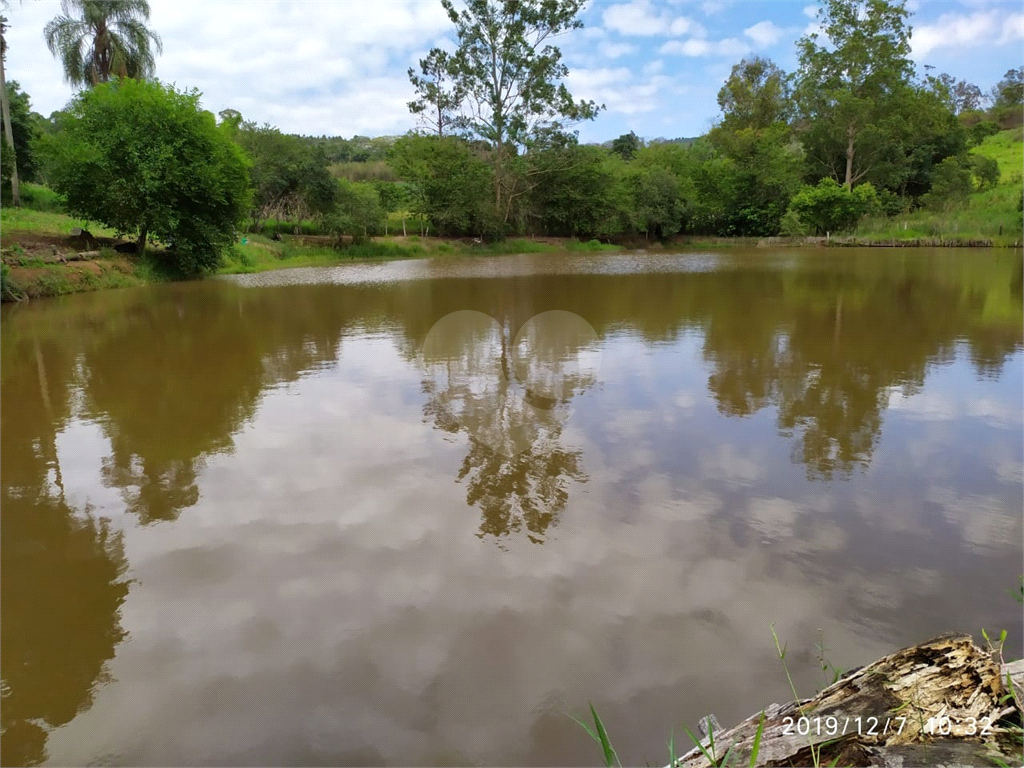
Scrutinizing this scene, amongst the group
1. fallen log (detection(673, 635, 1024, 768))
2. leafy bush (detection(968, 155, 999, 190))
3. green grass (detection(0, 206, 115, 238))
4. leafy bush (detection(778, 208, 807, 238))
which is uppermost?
leafy bush (detection(968, 155, 999, 190))

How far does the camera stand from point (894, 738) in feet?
5.15

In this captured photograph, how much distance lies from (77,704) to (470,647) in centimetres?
149

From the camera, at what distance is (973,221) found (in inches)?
1384

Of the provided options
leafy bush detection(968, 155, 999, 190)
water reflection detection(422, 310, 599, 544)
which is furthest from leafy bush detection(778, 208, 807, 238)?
water reflection detection(422, 310, 599, 544)

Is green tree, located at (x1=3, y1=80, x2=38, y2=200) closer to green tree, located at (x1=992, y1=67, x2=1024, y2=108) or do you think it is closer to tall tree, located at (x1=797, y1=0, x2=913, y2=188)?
tall tree, located at (x1=797, y1=0, x2=913, y2=188)

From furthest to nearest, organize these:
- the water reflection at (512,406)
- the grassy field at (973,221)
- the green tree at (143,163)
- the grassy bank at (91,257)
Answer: the grassy field at (973,221)
the green tree at (143,163)
the grassy bank at (91,257)
the water reflection at (512,406)

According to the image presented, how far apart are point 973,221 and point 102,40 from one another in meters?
41.1

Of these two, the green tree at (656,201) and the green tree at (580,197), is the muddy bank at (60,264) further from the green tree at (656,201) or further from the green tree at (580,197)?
the green tree at (656,201)

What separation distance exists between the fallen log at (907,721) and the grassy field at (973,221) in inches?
1422

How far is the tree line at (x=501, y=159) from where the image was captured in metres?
19.2

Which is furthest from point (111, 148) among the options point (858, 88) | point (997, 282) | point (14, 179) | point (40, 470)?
point (858, 88)

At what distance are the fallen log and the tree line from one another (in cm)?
2060

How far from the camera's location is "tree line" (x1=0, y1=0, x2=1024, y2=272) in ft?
62.9

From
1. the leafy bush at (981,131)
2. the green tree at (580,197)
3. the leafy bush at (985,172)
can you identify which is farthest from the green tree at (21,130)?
the leafy bush at (981,131)
